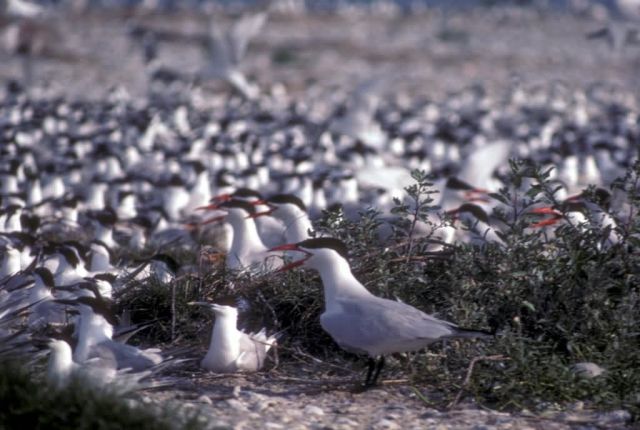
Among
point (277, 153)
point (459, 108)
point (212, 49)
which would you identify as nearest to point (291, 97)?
point (459, 108)

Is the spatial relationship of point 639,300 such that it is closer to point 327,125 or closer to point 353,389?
point 353,389

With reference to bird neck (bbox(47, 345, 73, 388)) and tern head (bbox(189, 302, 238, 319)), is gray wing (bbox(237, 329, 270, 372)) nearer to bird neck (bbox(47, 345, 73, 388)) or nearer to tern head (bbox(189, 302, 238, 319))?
tern head (bbox(189, 302, 238, 319))

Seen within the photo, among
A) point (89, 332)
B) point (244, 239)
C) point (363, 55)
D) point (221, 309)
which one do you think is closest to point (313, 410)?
point (221, 309)

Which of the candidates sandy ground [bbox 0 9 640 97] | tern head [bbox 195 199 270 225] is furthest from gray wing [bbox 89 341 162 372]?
sandy ground [bbox 0 9 640 97]

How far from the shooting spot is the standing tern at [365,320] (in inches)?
179

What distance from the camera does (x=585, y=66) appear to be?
3284 centimetres

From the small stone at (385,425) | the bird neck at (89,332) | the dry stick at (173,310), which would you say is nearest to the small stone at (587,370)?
the small stone at (385,425)

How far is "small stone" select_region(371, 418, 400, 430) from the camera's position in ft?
14.4

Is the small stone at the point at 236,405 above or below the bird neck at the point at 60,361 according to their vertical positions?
below

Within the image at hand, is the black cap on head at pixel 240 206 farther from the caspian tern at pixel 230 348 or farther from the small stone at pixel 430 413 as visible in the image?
the small stone at pixel 430 413

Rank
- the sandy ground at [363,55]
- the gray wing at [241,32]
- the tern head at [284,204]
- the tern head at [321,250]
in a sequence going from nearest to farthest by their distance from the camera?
the tern head at [321,250], the tern head at [284,204], the gray wing at [241,32], the sandy ground at [363,55]

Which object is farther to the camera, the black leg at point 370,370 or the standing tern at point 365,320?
the black leg at point 370,370

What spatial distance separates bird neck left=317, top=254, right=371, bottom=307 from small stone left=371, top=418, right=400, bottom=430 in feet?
2.01

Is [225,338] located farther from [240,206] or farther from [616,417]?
[240,206]
